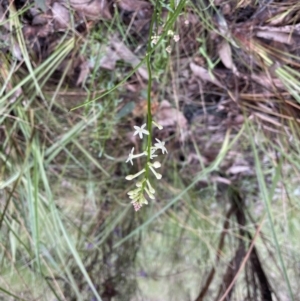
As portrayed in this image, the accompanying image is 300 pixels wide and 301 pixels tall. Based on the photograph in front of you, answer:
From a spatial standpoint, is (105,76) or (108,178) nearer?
(105,76)

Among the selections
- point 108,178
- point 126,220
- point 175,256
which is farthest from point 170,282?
point 108,178

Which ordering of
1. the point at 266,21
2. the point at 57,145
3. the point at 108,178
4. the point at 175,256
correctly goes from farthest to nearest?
the point at 175,256
the point at 108,178
the point at 57,145
the point at 266,21

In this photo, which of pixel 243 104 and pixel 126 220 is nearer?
pixel 243 104

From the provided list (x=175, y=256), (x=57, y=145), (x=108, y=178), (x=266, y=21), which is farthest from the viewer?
(x=175, y=256)

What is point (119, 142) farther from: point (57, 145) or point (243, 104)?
point (243, 104)

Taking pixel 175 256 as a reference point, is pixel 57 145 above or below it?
above

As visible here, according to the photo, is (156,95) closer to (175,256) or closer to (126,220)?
(126,220)

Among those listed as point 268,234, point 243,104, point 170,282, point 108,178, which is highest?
point 243,104

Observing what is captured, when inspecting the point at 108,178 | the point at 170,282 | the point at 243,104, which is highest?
the point at 243,104

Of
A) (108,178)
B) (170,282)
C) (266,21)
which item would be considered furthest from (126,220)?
(266,21)
